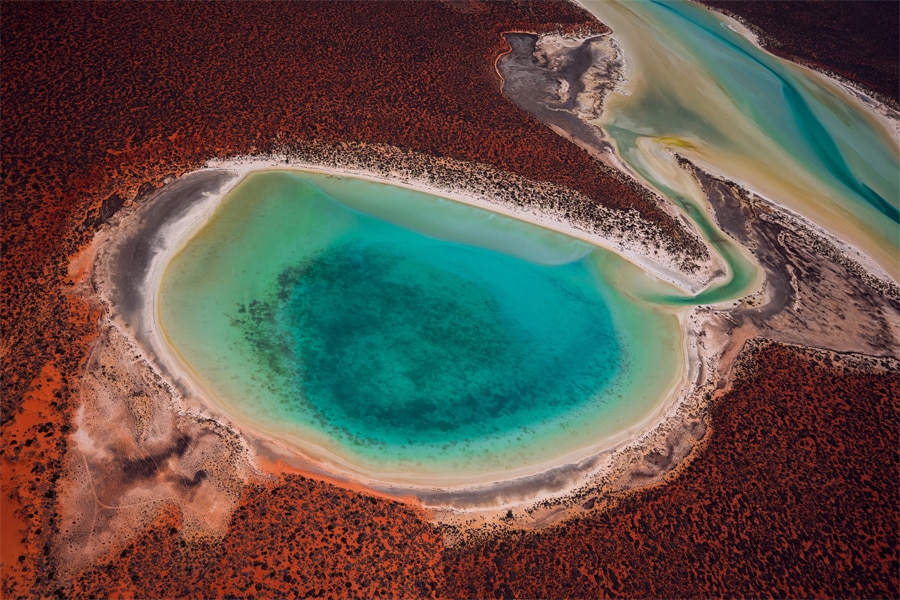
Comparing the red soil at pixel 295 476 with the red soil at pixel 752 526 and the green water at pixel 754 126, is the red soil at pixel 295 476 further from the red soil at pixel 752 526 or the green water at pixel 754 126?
the green water at pixel 754 126

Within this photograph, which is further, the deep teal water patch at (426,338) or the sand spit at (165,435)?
the deep teal water patch at (426,338)

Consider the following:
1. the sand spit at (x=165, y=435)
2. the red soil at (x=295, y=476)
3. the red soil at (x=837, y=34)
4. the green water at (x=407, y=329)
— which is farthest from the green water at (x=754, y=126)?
the sand spit at (x=165, y=435)

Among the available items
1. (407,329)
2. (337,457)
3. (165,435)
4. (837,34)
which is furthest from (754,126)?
(165,435)

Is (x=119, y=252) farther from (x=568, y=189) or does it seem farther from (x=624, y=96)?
(x=624, y=96)

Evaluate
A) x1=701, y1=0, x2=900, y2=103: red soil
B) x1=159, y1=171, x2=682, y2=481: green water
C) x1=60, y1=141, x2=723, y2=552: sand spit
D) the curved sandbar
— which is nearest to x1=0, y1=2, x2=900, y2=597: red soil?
x1=60, y1=141, x2=723, y2=552: sand spit

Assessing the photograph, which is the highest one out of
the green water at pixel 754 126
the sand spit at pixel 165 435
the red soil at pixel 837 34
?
the red soil at pixel 837 34

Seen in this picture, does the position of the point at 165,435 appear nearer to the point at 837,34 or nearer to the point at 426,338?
the point at 426,338
